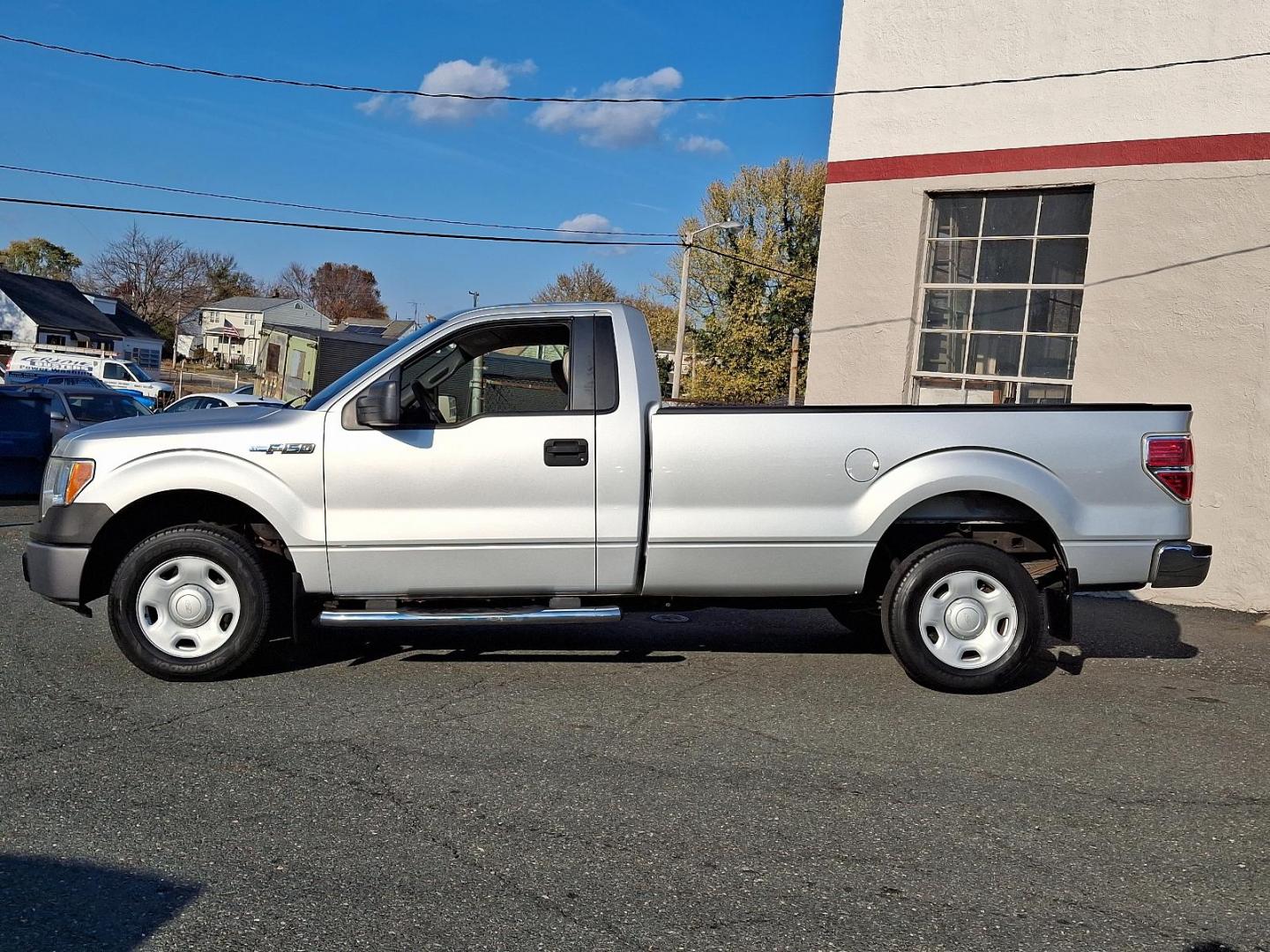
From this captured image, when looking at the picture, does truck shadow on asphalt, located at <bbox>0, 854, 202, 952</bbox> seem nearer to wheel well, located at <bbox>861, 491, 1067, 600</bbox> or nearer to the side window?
the side window

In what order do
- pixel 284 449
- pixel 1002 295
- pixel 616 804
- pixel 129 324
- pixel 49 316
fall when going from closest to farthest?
pixel 616 804, pixel 284 449, pixel 1002 295, pixel 49 316, pixel 129 324

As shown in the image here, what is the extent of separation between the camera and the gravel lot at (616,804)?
3422 mm

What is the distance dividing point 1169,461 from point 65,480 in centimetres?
574

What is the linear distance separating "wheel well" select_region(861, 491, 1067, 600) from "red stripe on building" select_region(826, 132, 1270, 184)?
17.0ft

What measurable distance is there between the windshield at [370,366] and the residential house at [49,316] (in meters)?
56.6

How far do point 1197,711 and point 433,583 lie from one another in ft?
13.2

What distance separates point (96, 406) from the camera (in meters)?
17.5

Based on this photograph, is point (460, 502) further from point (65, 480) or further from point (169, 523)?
point (65, 480)

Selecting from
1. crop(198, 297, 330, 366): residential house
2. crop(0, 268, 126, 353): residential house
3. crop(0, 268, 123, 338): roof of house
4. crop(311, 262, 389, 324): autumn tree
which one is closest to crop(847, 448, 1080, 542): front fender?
crop(0, 268, 126, 353): residential house

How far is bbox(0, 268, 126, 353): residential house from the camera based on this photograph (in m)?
59.6

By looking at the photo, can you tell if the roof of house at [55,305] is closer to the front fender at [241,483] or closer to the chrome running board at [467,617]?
the front fender at [241,483]

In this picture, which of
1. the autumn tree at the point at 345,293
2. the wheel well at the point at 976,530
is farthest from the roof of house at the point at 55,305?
the wheel well at the point at 976,530

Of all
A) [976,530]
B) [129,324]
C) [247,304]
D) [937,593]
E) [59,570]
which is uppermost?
[247,304]

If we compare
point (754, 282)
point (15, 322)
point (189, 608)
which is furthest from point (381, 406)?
point (15, 322)
